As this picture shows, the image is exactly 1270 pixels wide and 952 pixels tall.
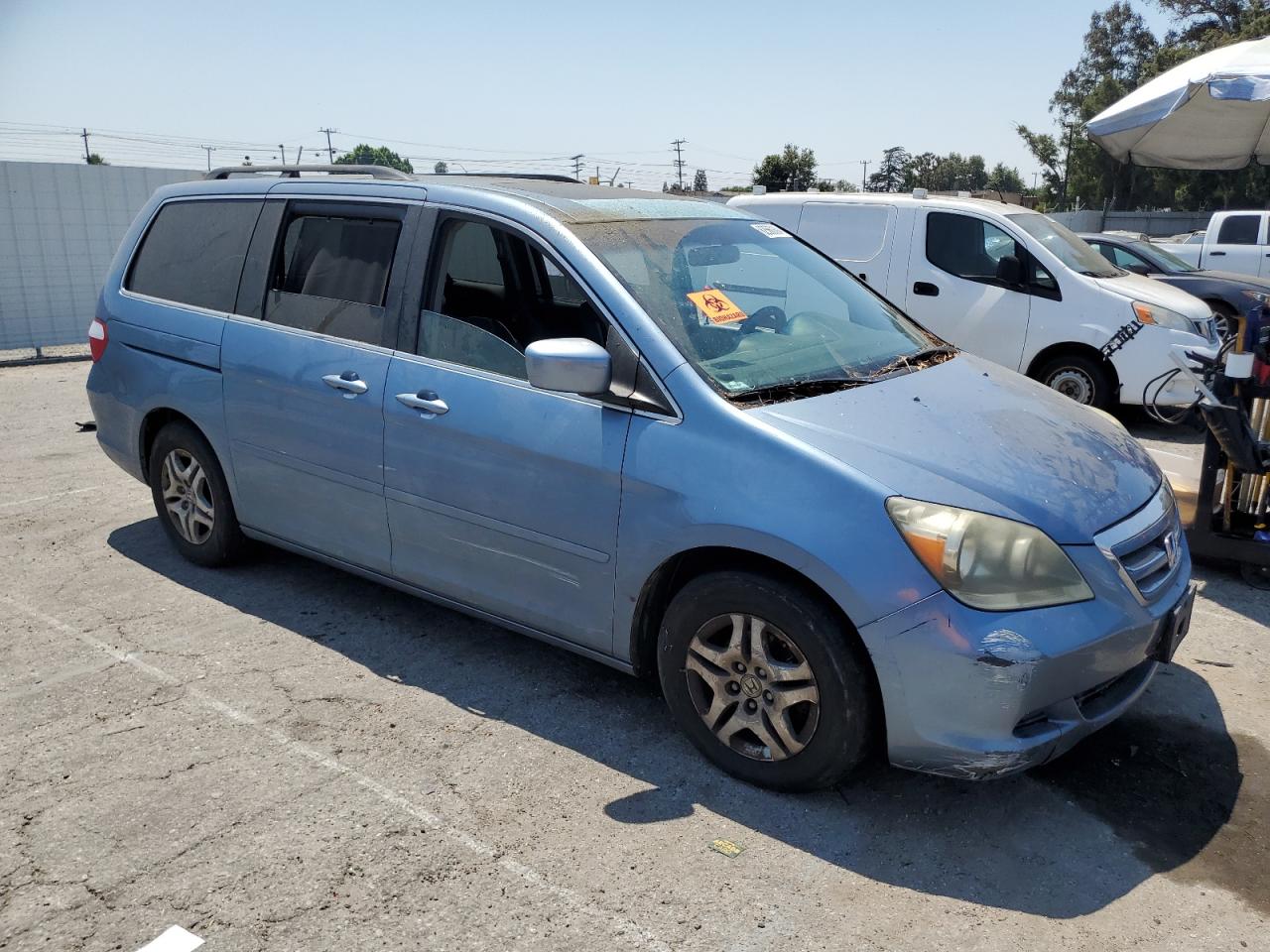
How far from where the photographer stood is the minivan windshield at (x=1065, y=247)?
29.3 feet

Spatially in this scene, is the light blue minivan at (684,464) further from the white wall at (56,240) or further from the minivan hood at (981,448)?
the white wall at (56,240)

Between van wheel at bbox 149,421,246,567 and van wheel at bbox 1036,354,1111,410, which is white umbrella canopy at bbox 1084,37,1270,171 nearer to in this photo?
van wheel at bbox 1036,354,1111,410

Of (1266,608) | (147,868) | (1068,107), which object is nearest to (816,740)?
(147,868)

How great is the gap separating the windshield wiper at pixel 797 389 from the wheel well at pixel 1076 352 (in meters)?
5.86

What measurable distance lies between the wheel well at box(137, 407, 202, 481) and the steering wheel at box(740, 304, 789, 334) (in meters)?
2.89

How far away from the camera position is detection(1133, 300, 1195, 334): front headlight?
27.9 ft

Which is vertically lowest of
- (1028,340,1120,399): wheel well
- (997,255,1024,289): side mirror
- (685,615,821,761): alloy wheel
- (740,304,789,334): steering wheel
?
(685,615,821,761): alloy wheel

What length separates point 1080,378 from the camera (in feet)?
28.9

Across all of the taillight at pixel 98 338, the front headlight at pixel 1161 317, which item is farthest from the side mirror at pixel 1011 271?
the taillight at pixel 98 338

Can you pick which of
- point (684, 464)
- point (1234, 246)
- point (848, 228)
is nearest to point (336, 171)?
point (684, 464)

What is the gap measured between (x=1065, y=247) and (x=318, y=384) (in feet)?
23.5

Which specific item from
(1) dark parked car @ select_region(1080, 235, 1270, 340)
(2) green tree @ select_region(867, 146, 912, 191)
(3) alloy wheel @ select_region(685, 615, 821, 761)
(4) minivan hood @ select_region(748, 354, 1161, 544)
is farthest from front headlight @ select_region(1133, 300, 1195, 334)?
(2) green tree @ select_region(867, 146, 912, 191)

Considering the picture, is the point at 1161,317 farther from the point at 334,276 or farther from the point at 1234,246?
the point at 1234,246

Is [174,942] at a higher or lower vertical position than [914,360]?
lower
